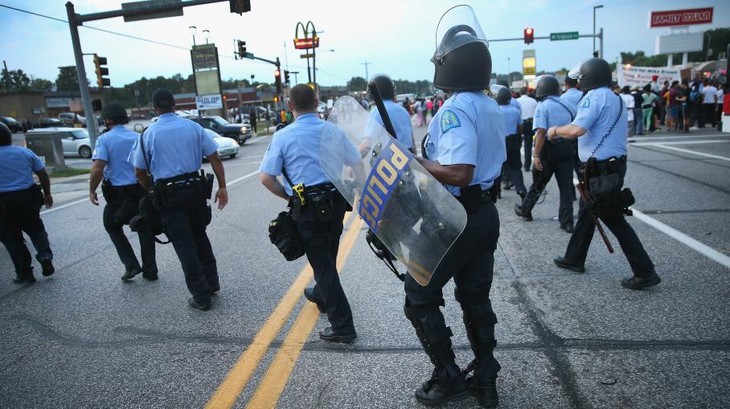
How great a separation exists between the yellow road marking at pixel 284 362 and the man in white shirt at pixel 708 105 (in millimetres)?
18740

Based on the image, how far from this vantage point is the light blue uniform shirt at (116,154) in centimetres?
486

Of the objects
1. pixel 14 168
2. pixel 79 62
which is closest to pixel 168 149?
pixel 14 168

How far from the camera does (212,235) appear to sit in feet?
22.2

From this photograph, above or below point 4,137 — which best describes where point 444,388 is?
below

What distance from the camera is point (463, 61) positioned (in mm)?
2447

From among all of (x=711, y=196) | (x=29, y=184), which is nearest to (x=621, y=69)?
(x=711, y=196)

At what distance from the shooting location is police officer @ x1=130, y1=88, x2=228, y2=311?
13.5 feet

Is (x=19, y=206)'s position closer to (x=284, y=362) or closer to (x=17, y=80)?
(x=284, y=362)

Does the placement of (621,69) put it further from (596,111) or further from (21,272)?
(21,272)

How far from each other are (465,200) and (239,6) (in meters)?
14.9

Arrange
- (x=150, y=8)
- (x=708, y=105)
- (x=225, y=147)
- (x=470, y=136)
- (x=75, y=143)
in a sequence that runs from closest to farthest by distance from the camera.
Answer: (x=470, y=136)
(x=150, y=8)
(x=708, y=105)
(x=225, y=147)
(x=75, y=143)

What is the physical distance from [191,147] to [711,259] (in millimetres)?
4984

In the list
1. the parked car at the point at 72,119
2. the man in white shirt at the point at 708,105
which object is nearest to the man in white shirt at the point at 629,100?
the man in white shirt at the point at 708,105

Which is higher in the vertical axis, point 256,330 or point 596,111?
point 596,111
